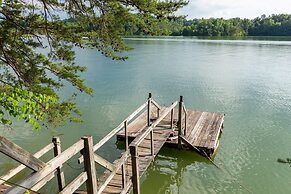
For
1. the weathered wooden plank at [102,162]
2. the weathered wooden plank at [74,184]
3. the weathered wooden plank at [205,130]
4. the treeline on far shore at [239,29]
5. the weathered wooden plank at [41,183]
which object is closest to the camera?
the weathered wooden plank at [74,184]

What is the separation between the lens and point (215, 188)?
9375mm

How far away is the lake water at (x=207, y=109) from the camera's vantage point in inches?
395

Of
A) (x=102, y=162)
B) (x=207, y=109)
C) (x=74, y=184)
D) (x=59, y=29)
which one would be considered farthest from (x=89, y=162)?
(x=207, y=109)

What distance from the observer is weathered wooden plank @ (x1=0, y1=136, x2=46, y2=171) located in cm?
269

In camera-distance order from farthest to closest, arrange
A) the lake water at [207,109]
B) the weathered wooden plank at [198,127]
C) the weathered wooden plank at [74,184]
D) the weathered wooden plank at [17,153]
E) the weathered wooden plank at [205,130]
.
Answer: the weathered wooden plank at [198,127] < the weathered wooden plank at [205,130] < the lake water at [207,109] < the weathered wooden plank at [74,184] < the weathered wooden plank at [17,153]

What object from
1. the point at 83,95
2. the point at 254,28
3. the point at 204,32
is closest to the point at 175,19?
the point at 83,95

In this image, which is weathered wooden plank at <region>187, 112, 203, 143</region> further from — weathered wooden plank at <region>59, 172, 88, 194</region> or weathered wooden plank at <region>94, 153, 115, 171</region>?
weathered wooden plank at <region>59, 172, 88, 194</region>

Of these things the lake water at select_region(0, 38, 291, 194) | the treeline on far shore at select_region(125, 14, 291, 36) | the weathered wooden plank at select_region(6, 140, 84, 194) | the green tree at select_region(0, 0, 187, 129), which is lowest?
the lake water at select_region(0, 38, 291, 194)

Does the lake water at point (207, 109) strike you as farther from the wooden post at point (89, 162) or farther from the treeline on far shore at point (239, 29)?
the treeline on far shore at point (239, 29)

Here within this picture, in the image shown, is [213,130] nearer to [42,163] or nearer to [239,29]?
[42,163]

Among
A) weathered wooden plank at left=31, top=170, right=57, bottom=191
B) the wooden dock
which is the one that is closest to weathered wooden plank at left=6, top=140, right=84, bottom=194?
the wooden dock

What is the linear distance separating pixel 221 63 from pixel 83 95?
72.2 feet

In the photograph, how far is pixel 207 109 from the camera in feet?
59.5

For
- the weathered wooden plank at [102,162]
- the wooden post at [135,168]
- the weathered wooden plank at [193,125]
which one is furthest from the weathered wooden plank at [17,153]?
the weathered wooden plank at [193,125]
